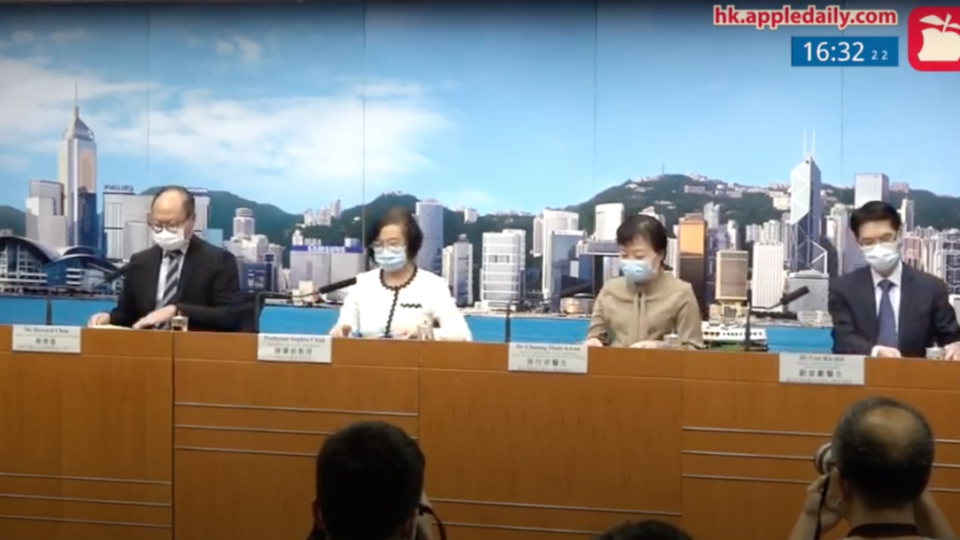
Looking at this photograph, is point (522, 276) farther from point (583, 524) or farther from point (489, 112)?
point (583, 524)

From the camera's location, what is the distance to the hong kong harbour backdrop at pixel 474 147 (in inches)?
180

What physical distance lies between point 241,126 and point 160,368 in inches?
84.4

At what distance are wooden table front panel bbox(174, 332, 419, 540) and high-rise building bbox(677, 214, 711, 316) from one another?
6.71 feet

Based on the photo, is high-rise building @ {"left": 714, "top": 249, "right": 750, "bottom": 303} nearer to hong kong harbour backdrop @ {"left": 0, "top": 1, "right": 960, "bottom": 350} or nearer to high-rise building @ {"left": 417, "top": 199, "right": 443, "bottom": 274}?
hong kong harbour backdrop @ {"left": 0, "top": 1, "right": 960, "bottom": 350}

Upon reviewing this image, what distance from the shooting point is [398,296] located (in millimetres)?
3506

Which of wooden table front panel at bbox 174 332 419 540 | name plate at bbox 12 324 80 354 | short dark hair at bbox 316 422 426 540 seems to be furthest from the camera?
name plate at bbox 12 324 80 354

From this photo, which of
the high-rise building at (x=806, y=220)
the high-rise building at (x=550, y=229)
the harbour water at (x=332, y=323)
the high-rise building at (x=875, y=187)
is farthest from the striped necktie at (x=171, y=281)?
the high-rise building at (x=875, y=187)

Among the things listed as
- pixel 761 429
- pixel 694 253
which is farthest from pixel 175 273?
pixel 694 253

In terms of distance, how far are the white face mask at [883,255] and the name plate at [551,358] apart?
1.05 meters

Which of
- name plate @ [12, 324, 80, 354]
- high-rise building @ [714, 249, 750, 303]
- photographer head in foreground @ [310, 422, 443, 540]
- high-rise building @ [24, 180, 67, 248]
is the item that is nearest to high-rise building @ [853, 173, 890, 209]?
high-rise building @ [714, 249, 750, 303]

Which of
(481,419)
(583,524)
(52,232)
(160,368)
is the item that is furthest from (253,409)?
(52,232)

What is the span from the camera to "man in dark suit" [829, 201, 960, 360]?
3232mm

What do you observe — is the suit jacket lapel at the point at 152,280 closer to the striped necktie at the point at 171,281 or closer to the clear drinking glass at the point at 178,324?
the striped necktie at the point at 171,281

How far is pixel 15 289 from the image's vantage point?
5.21 m
